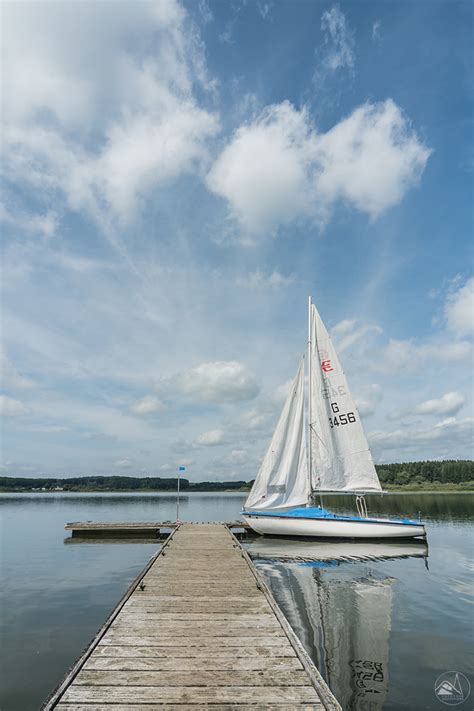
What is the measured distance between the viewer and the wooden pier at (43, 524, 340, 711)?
19.7 ft

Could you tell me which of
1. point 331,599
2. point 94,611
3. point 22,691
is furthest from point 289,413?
point 22,691

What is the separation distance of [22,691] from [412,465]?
557 feet

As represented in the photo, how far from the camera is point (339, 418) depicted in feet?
107

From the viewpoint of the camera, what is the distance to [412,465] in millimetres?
159625

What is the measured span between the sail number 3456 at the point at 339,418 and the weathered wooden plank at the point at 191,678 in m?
26.4

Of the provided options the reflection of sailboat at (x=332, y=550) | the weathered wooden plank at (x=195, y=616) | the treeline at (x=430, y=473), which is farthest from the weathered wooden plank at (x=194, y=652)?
the treeline at (x=430, y=473)

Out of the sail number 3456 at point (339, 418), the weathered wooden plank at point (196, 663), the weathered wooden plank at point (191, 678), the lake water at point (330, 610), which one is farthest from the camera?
the sail number 3456 at point (339, 418)

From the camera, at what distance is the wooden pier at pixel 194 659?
19.7ft

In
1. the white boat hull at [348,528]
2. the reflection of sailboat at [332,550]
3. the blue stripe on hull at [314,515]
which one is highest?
the blue stripe on hull at [314,515]

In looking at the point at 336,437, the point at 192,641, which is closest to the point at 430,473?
the point at 336,437

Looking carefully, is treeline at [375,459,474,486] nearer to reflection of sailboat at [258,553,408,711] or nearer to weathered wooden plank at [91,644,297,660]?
reflection of sailboat at [258,553,408,711]

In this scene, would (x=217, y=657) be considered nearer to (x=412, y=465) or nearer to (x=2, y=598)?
(x=2, y=598)

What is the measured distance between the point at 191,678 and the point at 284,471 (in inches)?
961

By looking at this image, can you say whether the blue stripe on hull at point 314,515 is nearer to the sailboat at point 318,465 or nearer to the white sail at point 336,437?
the sailboat at point 318,465
